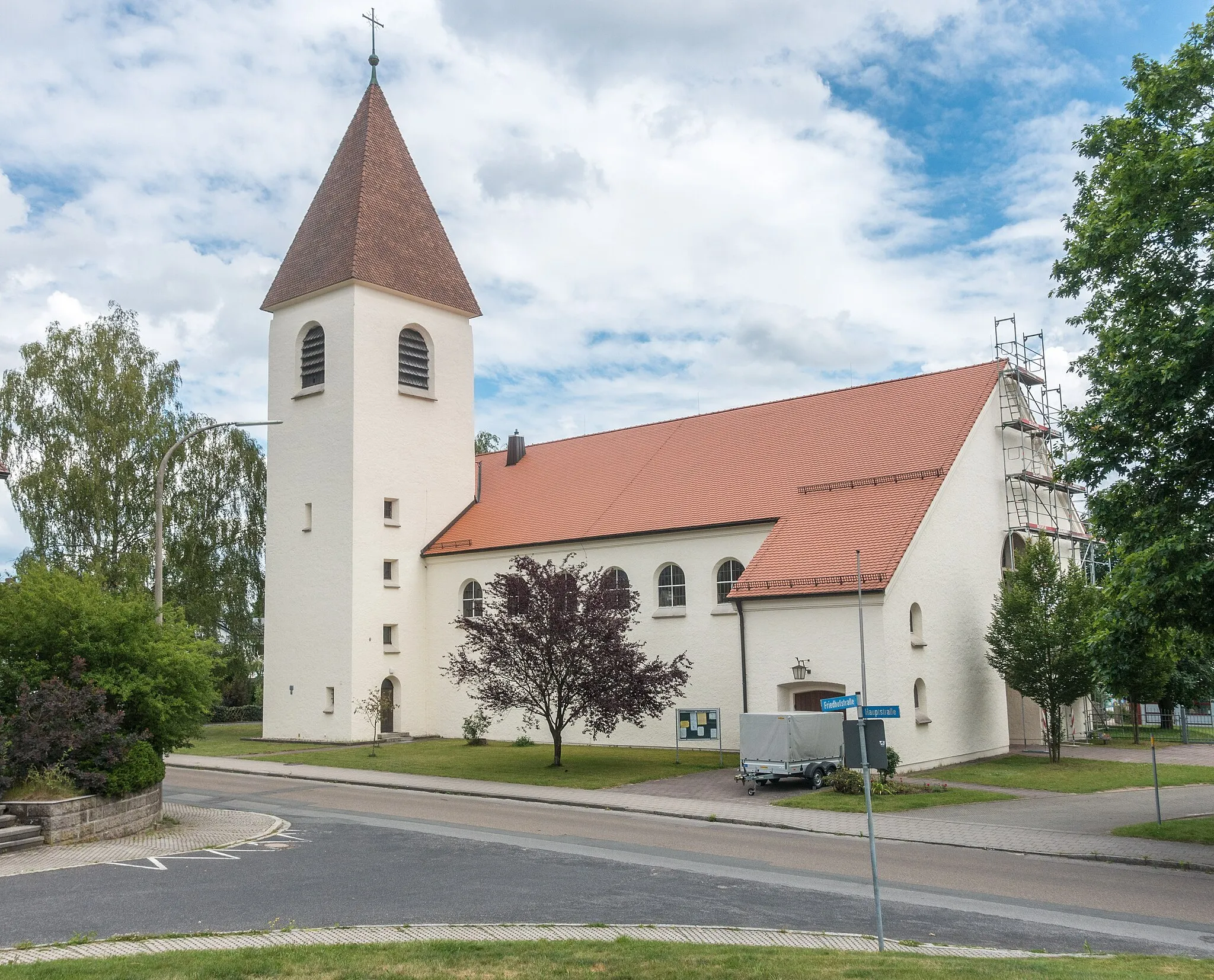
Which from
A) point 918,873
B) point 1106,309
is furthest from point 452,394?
point 918,873

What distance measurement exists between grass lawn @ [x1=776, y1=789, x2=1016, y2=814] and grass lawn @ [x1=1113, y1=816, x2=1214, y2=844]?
3.62 m

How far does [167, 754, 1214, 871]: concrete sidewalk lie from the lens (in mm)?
16172

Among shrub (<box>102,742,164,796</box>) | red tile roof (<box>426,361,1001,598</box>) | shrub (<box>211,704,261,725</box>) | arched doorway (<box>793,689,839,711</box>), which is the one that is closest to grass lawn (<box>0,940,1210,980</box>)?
shrub (<box>102,742,164,796</box>)

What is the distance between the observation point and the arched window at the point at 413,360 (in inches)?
1503

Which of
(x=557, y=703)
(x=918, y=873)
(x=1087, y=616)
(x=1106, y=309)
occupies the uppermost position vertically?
(x=1106, y=309)

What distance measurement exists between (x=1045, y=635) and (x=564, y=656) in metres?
12.2

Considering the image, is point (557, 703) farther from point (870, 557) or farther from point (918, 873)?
point (918, 873)

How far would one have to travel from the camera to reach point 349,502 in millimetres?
35938

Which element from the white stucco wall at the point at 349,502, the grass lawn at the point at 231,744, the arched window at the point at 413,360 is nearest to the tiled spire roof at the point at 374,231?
the white stucco wall at the point at 349,502

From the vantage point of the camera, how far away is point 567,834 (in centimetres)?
1738

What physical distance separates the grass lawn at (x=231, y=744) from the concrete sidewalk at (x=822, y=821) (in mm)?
6464

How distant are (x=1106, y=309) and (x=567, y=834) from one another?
1224 cm

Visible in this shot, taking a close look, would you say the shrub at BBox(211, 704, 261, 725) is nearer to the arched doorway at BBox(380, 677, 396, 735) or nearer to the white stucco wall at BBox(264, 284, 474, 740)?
the white stucco wall at BBox(264, 284, 474, 740)

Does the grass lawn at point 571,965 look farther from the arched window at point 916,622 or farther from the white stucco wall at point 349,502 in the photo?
the white stucco wall at point 349,502
